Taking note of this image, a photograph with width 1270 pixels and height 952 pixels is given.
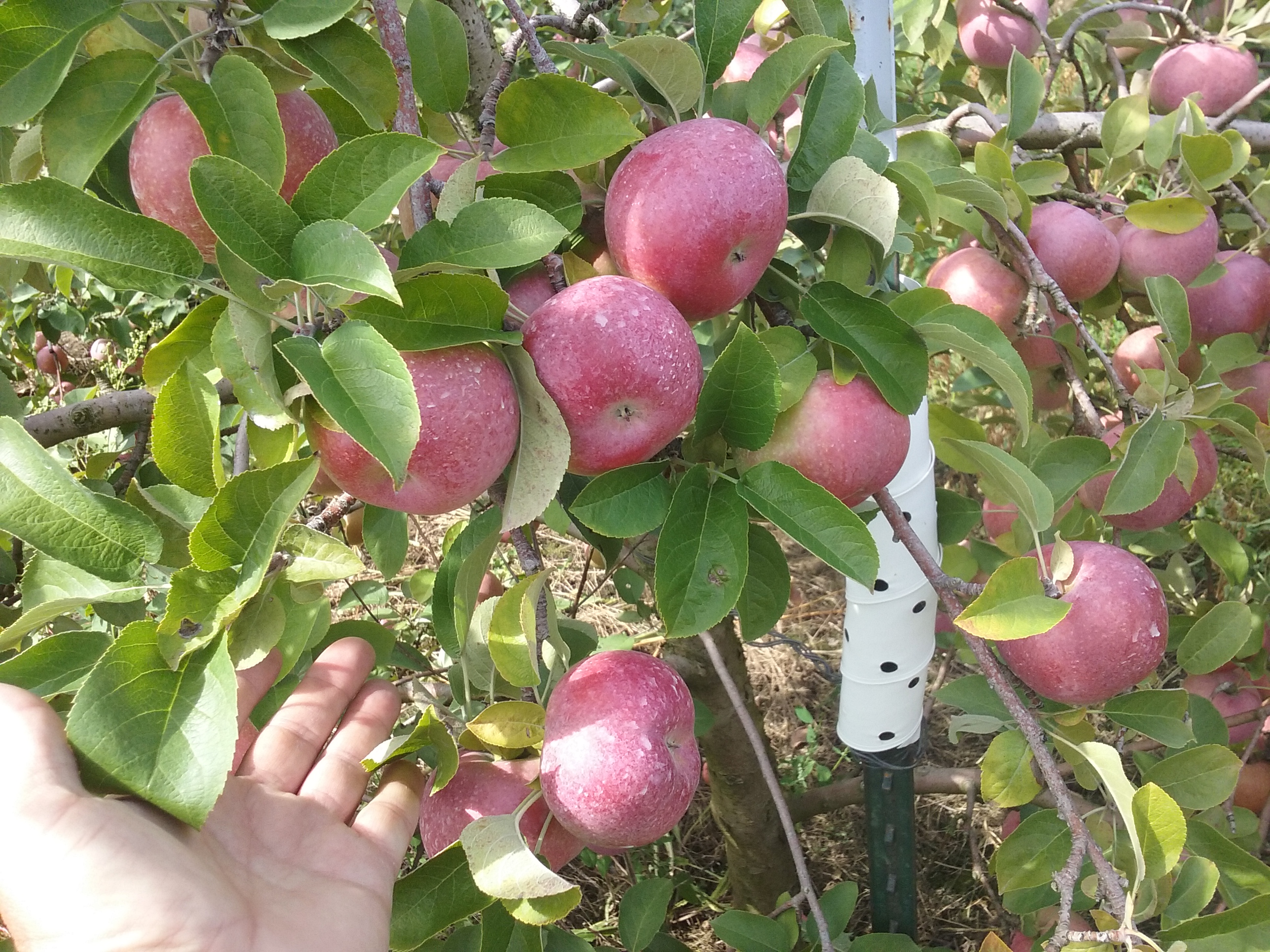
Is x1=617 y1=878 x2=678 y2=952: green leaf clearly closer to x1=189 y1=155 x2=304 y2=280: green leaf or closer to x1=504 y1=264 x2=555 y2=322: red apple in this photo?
x1=504 y1=264 x2=555 y2=322: red apple

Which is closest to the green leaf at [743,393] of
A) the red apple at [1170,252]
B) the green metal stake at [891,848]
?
the green metal stake at [891,848]

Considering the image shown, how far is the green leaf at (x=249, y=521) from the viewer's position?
0.58m

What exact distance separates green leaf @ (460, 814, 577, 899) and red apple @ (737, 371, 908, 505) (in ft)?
1.09

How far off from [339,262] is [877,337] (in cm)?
42

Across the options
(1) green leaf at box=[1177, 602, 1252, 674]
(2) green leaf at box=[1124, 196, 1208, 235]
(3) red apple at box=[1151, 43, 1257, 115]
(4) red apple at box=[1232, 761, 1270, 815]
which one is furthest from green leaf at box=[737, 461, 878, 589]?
(3) red apple at box=[1151, 43, 1257, 115]

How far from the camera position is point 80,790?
0.62 m

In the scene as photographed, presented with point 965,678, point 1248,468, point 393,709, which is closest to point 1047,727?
point 965,678

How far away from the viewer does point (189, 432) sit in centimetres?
62

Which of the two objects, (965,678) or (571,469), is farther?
(965,678)

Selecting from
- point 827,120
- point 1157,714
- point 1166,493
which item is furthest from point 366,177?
point 1166,493

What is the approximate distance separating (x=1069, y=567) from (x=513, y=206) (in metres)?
0.62

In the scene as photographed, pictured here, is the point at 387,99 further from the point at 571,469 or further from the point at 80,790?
the point at 80,790

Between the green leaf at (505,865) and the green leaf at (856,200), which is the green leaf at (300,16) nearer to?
the green leaf at (856,200)

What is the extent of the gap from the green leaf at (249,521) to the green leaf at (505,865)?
26 cm
